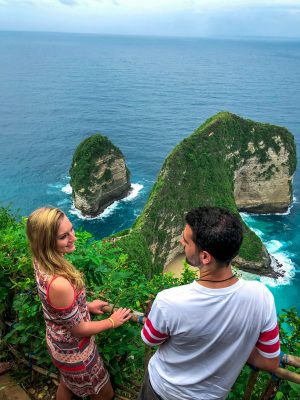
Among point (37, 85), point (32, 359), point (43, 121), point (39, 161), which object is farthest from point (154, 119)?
point (32, 359)

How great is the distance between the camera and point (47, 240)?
3771 millimetres

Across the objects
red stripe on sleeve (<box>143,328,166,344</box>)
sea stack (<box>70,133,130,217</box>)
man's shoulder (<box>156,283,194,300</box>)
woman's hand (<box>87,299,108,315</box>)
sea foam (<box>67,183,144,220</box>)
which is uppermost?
man's shoulder (<box>156,283,194,300</box>)

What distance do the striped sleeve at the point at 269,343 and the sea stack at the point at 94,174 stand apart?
1886 inches

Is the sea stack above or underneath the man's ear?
underneath

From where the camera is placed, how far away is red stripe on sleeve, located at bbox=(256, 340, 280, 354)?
131 inches

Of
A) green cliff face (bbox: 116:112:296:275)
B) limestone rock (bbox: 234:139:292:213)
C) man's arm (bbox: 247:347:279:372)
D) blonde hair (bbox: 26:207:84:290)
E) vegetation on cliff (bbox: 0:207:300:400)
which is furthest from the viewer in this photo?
limestone rock (bbox: 234:139:292:213)

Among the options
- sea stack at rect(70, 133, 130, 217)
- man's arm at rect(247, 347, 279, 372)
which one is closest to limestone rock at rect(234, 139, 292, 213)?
sea stack at rect(70, 133, 130, 217)

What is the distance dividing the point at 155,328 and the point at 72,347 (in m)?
1.50

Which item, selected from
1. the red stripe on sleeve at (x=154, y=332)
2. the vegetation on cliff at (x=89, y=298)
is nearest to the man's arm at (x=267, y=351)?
the red stripe on sleeve at (x=154, y=332)

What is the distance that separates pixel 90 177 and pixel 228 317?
159 ft

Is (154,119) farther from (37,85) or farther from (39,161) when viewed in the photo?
(37,85)

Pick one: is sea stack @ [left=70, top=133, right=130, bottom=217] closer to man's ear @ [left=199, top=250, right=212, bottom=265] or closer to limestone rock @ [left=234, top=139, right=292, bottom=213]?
limestone rock @ [left=234, top=139, right=292, bottom=213]

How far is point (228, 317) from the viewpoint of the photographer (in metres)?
3.06

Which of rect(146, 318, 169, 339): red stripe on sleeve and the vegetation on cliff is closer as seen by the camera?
rect(146, 318, 169, 339): red stripe on sleeve
